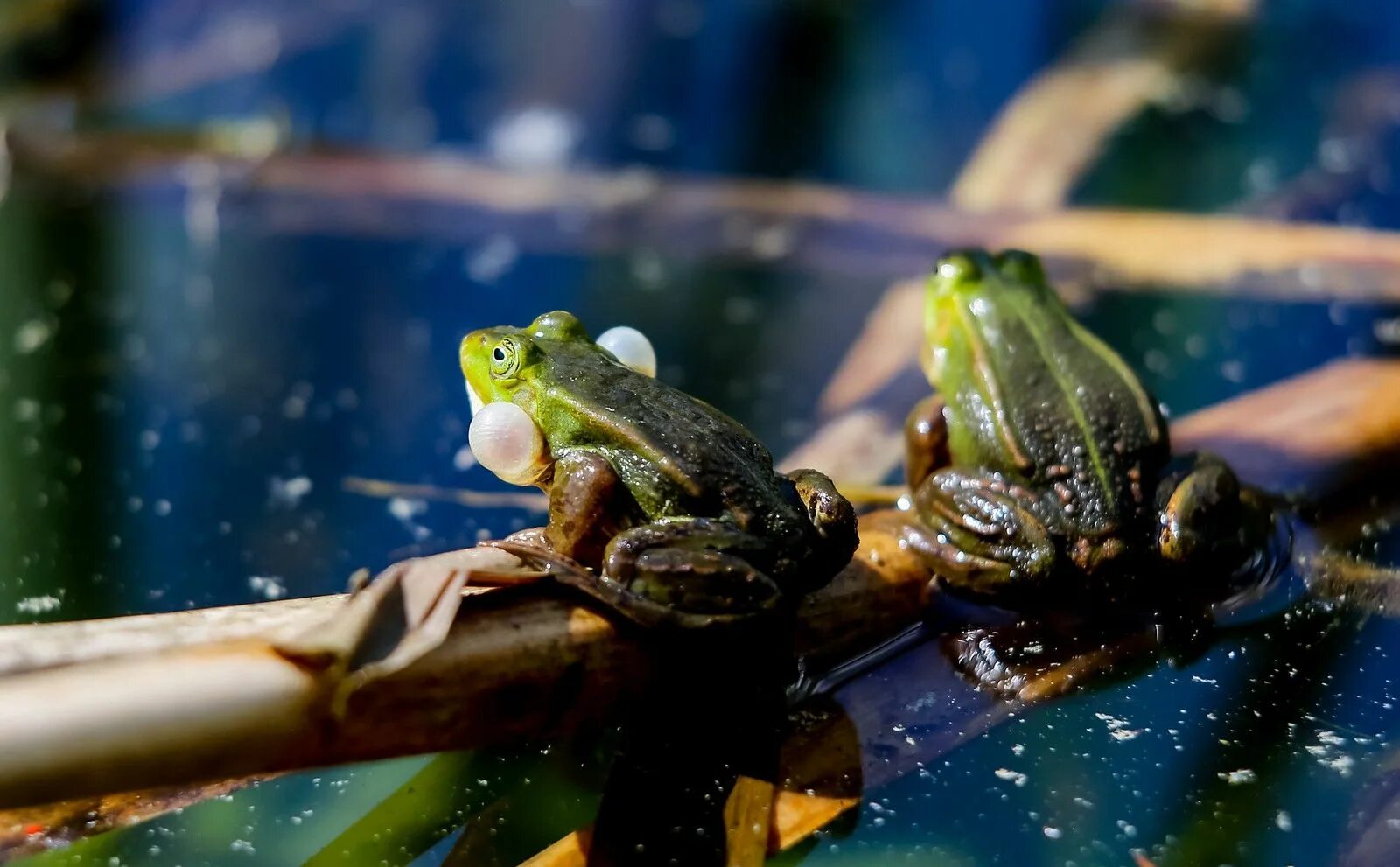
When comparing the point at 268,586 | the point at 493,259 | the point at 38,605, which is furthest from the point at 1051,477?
the point at 493,259

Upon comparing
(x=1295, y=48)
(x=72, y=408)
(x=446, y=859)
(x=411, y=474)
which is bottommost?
(x=446, y=859)

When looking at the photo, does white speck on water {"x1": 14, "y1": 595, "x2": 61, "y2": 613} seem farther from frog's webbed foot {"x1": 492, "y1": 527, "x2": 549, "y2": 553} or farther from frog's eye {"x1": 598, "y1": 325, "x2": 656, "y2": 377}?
frog's eye {"x1": 598, "y1": 325, "x2": 656, "y2": 377}

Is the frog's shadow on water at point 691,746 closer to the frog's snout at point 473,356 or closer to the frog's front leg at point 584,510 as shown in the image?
the frog's front leg at point 584,510

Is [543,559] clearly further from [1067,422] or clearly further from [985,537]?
[1067,422]

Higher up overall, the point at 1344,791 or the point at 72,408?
the point at 72,408

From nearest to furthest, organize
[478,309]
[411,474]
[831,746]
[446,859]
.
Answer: [446,859]
[831,746]
[411,474]
[478,309]

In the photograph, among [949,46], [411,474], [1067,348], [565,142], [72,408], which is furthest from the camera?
[949,46]

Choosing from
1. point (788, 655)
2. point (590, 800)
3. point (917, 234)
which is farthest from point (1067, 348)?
point (917, 234)

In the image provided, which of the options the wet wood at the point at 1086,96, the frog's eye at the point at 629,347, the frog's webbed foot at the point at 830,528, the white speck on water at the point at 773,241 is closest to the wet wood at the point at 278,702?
the frog's webbed foot at the point at 830,528

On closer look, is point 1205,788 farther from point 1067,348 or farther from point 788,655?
point 1067,348
